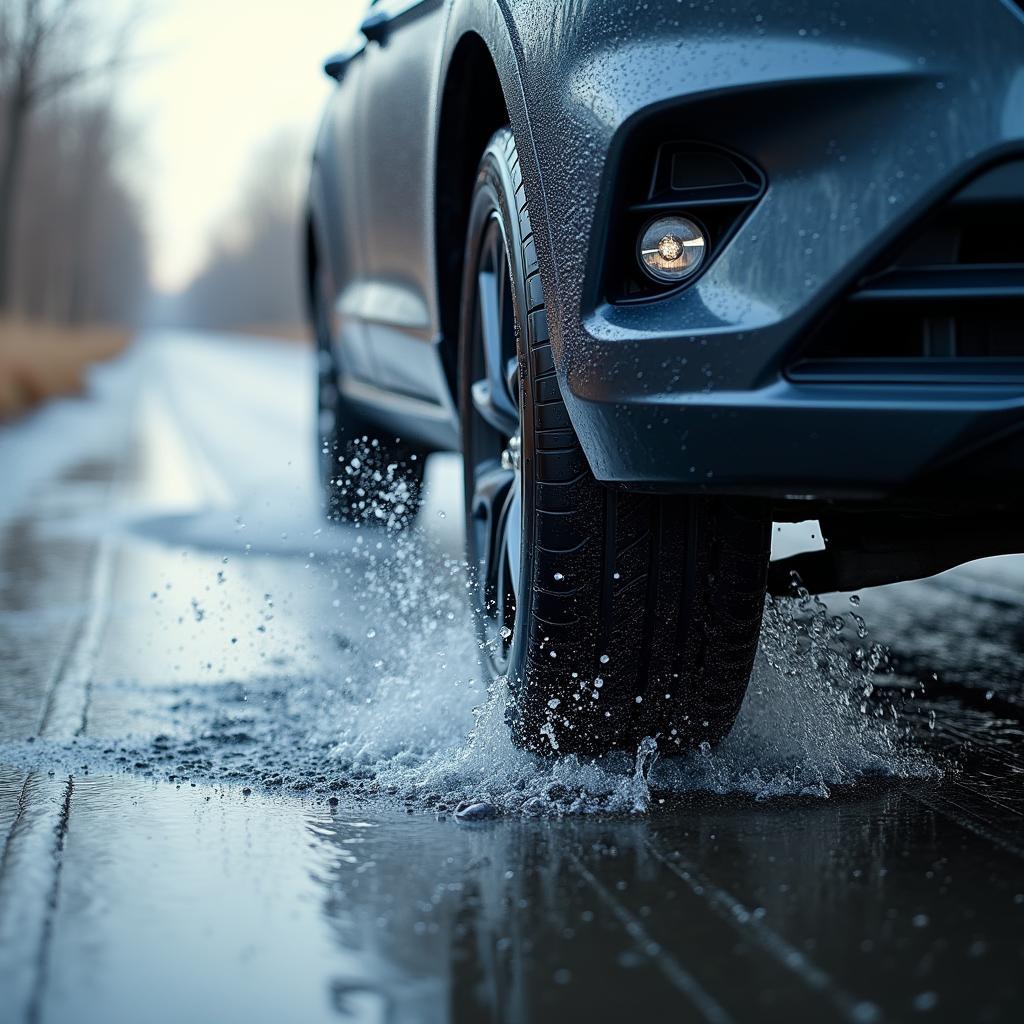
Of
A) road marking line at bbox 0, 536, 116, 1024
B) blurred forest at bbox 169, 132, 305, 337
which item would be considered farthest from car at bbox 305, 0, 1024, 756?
blurred forest at bbox 169, 132, 305, 337

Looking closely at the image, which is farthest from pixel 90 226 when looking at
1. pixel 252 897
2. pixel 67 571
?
pixel 252 897

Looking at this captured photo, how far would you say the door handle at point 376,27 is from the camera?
12.5 feet

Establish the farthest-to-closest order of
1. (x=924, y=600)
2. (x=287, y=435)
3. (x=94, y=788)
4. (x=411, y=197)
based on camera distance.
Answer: (x=287, y=435), (x=924, y=600), (x=411, y=197), (x=94, y=788)

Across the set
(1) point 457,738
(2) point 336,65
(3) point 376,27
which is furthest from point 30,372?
(1) point 457,738

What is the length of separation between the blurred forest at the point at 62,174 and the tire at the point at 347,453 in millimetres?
20960

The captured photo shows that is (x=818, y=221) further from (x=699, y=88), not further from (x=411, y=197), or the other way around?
(x=411, y=197)

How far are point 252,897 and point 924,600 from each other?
3405 mm

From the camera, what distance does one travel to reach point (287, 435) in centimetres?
1284

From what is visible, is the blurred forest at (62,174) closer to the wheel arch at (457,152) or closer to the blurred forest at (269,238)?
the blurred forest at (269,238)

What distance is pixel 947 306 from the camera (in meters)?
1.97

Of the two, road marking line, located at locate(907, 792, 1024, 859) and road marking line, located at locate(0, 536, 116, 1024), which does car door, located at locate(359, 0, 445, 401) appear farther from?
road marking line, located at locate(907, 792, 1024, 859)

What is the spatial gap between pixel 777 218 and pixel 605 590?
0.69 meters

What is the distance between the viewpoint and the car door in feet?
11.2

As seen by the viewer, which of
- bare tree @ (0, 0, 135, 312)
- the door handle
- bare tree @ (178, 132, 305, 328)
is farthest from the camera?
bare tree @ (178, 132, 305, 328)
